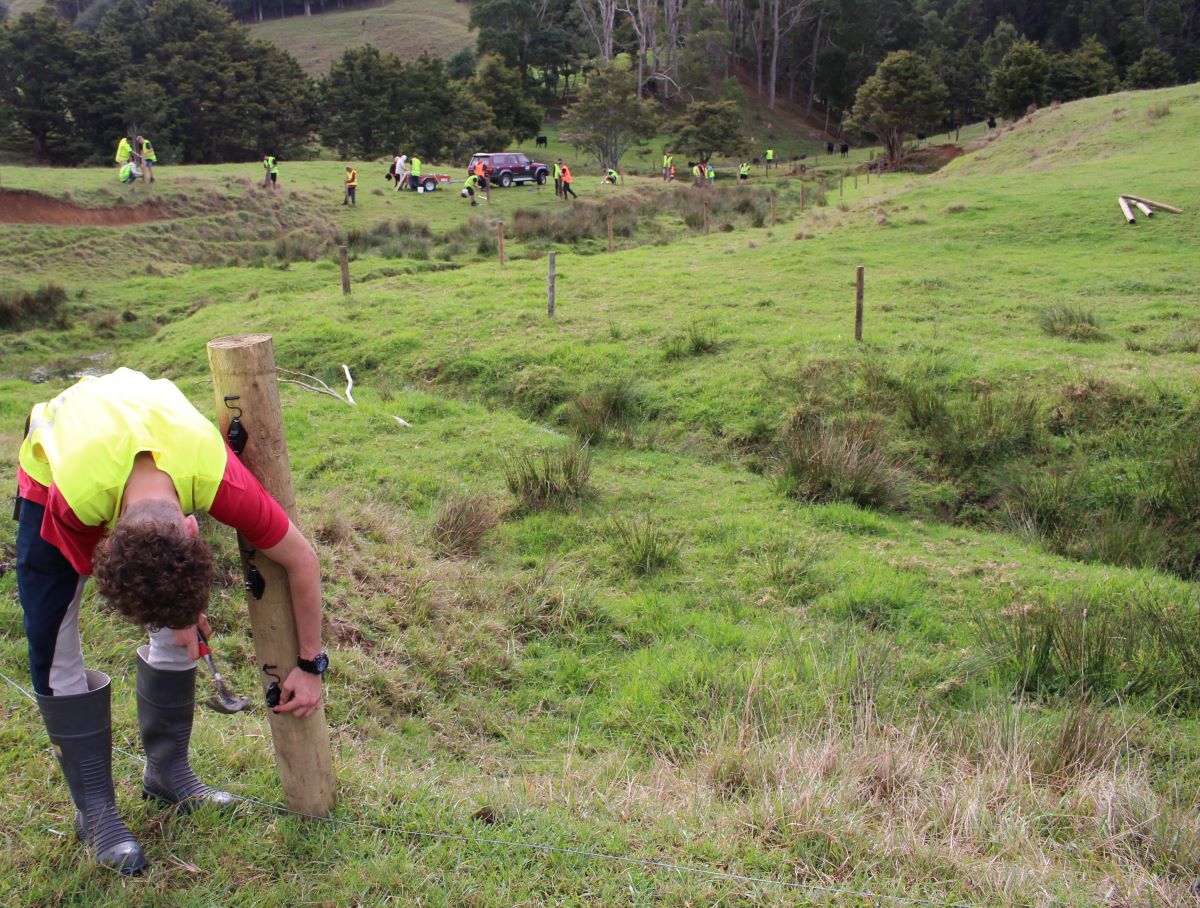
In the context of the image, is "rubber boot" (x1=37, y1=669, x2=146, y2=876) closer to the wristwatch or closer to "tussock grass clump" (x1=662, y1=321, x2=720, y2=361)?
the wristwatch

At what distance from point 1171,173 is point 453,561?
21.2m

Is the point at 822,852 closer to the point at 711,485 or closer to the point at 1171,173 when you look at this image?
the point at 711,485

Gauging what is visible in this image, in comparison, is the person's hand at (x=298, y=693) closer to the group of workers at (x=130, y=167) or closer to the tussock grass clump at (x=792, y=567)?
the tussock grass clump at (x=792, y=567)

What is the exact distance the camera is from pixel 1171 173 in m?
20.9

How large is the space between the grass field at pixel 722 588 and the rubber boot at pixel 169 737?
0.09 m

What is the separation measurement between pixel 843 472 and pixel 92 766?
6401 mm

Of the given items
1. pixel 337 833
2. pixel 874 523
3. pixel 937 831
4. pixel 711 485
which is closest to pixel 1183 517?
pixel 874 523

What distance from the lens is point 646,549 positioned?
6.78 meters

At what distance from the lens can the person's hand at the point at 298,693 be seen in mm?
3010

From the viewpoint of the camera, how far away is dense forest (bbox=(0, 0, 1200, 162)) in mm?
45688

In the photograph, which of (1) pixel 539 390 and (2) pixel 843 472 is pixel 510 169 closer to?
(1) pixel 539 390

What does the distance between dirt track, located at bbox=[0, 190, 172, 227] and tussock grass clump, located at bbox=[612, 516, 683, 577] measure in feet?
76.3

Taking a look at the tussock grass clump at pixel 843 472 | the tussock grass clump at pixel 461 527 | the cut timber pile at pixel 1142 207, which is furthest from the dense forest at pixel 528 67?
the tussock grass clump at pixel 843 472

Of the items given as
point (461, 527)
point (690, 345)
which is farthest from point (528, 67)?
point (461, 527)
